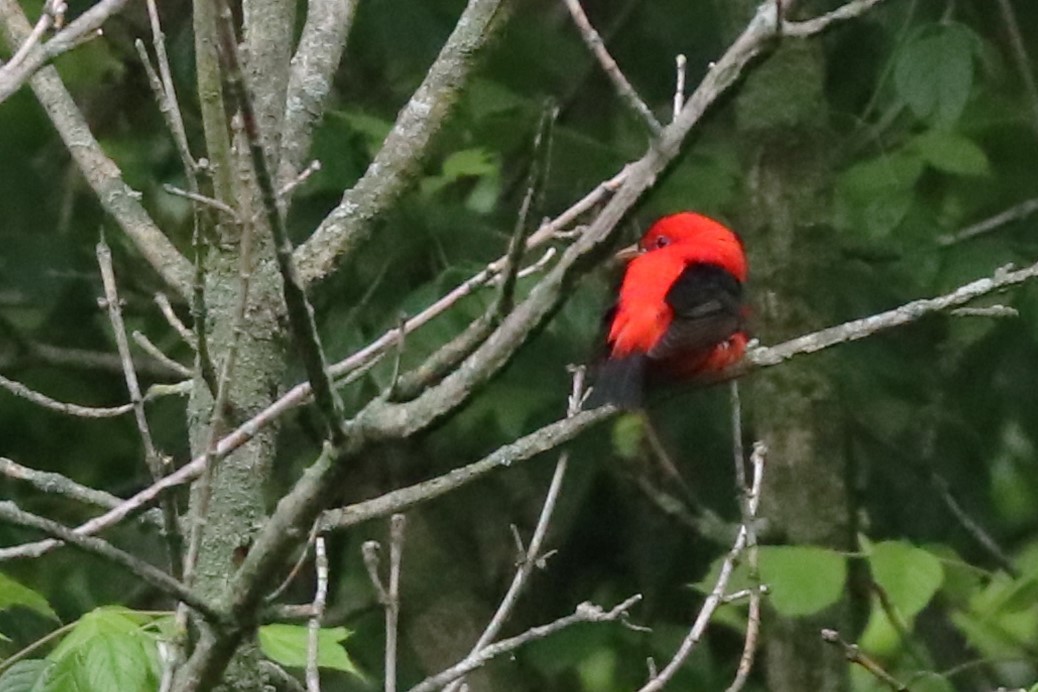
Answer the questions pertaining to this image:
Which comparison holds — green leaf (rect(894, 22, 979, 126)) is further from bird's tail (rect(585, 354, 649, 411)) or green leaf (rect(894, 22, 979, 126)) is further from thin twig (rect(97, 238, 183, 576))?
thin twig (rect(97, 238, 183, 576))

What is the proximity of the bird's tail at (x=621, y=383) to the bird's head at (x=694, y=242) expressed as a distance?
49 cm

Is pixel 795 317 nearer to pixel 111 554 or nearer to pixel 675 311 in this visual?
pixel 675 311

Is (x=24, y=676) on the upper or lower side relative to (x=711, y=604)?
upper

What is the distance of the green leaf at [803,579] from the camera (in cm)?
321

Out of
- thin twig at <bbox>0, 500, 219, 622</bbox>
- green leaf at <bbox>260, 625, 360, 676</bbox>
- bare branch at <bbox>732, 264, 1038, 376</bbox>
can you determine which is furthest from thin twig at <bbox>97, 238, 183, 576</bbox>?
bare branch at <bbox>732, 264, 1038, 376</bbox>

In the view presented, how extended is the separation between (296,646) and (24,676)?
1.22 feet

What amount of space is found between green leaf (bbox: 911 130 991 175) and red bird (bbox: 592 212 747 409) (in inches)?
21.8

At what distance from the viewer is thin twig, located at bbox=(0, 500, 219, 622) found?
168cm

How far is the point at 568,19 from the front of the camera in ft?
15.7

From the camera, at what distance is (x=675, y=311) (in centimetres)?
349

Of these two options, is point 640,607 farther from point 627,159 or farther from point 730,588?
point 627,159

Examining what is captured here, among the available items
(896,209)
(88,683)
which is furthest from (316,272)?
(896,209)

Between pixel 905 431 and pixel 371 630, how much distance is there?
1644 mm

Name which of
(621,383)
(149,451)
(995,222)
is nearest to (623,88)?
(149,451)
